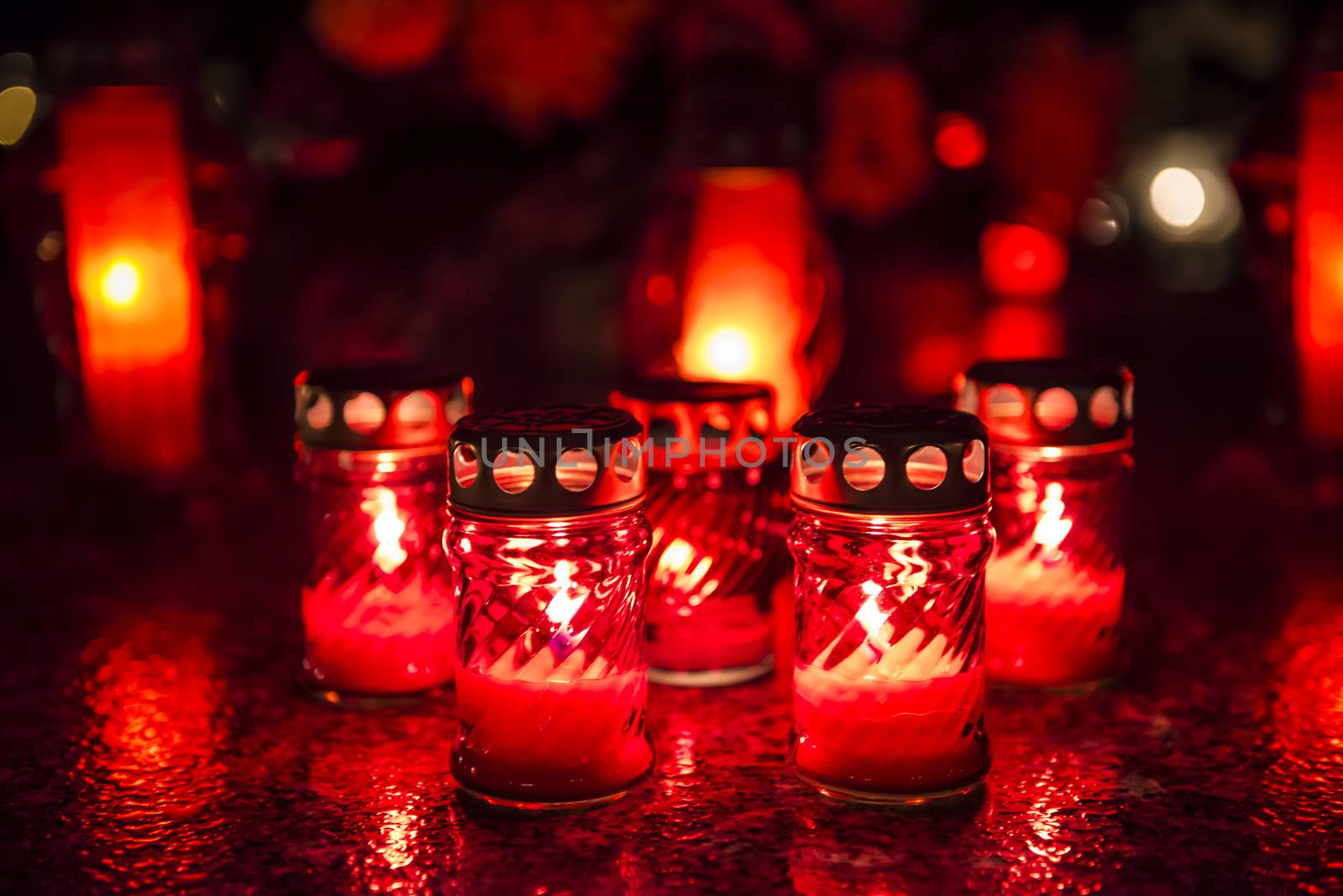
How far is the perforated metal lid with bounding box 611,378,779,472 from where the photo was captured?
78 centimetres

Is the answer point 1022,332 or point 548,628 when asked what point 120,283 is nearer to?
point 548,628

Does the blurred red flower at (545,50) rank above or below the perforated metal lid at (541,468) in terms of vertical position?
above

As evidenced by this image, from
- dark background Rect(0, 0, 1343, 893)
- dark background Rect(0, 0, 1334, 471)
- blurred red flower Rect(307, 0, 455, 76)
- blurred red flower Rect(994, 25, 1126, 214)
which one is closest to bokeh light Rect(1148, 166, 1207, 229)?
dark background Rect(0, 0, 1343, 893)

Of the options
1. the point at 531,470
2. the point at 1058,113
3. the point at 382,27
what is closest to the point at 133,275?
the point at 382,27

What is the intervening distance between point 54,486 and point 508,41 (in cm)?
57

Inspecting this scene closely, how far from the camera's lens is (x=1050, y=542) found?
787mm

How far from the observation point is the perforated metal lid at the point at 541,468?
62 centimetres

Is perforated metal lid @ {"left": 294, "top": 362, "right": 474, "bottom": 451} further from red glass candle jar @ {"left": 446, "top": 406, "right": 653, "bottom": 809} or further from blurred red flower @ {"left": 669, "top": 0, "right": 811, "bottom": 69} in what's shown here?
blurred red flower @ {"left": 669, "top": 0, "right": 811, "bottom": 69}

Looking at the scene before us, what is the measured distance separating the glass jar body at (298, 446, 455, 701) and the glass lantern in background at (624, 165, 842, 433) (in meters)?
0.40

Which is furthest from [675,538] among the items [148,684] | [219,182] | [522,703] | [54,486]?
[54,486]

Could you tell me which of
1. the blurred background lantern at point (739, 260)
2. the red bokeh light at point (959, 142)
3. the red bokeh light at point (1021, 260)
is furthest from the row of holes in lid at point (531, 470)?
the red bokeh light at point (1021, 260)

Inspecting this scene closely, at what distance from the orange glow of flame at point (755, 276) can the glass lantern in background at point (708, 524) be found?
13.3 inches

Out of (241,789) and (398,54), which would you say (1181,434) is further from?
(241,789)

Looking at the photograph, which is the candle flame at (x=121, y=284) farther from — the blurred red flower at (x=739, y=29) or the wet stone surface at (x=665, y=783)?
the blurred red flower at (x=739, y=29)
